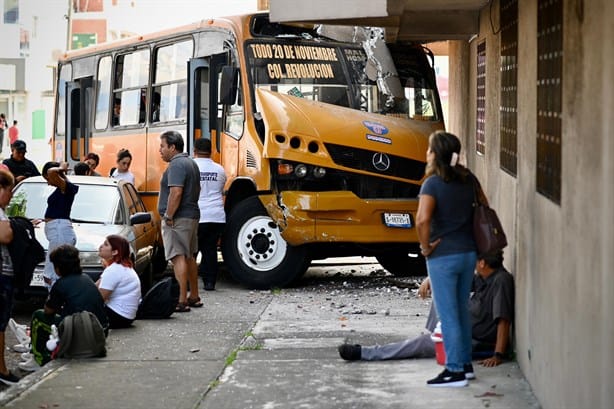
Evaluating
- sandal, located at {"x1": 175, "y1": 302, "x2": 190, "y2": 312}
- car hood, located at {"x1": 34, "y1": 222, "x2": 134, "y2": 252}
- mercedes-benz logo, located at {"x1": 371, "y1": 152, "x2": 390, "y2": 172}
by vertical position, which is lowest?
sandal, located at {"x1": 175, "y1": 302, "x2": 190, "y2": 312}

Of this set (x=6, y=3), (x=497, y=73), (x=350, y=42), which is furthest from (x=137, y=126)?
(x=6, y=3)

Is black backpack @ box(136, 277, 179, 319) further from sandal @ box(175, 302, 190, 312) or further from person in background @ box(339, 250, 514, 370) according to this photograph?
person in background @ box(339, 250, 514, 370)

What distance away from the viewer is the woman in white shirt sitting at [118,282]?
436 inches

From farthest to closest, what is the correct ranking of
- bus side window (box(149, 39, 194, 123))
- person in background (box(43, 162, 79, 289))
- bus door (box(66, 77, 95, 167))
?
bus door (box(66, 77, 95, 167)) → bus side window (box(149, 39, 194, 123)) → person in background (box(43, 162, 79, 289))

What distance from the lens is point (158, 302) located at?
12.1 m

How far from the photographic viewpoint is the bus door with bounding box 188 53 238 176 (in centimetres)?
1523

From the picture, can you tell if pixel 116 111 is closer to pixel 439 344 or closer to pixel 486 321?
pixel 486 321

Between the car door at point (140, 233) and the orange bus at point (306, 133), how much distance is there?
863 mm

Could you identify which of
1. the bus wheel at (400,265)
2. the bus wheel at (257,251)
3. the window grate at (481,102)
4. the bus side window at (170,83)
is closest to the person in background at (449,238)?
the window grate at (481,102)

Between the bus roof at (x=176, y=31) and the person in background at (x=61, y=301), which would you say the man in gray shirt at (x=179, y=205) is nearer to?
the person in background at (x=61, y=301)

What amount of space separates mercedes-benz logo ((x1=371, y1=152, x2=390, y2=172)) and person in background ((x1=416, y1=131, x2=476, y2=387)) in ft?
Answer: 20.4

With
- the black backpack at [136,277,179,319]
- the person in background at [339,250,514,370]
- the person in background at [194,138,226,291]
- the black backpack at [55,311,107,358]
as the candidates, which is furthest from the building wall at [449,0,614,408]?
the person in background at [194,138,226,291]

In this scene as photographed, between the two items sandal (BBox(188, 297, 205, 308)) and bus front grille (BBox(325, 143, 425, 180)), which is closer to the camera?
sandal (BBox(188, 297, 205, 308))

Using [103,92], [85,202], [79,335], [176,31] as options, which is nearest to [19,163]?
[103,92]
